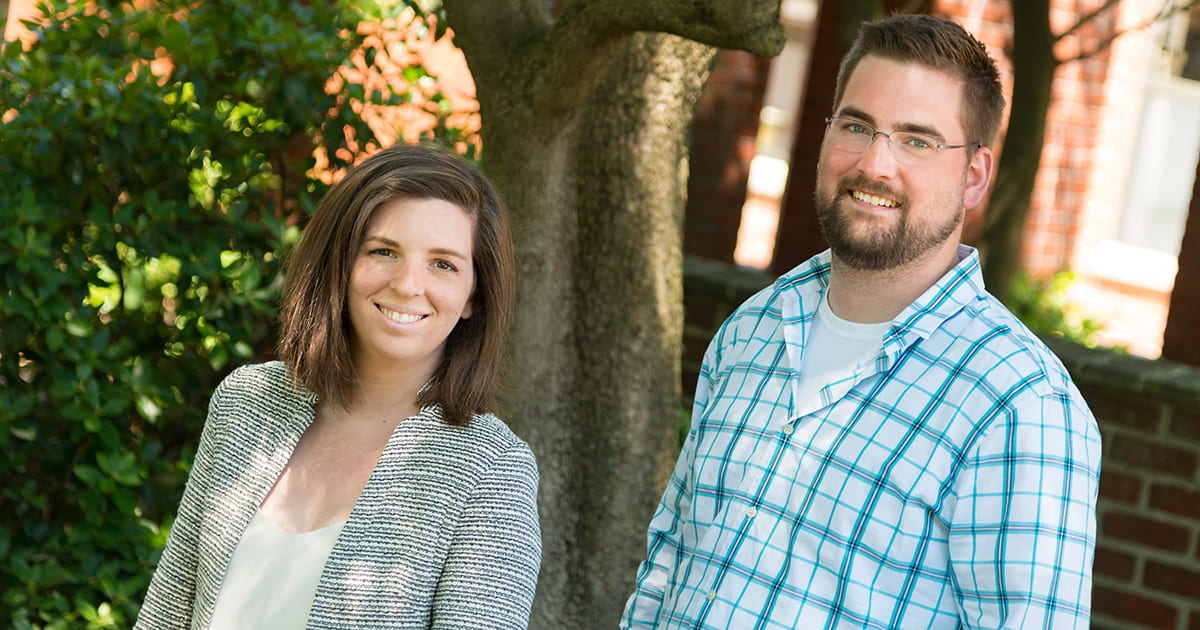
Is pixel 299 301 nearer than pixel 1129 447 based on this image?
Yes

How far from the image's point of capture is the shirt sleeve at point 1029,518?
72.4 inches

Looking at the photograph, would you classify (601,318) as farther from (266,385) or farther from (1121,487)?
(1121,487)

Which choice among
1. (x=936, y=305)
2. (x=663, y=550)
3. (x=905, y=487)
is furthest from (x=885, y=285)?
(x=663, y=550)

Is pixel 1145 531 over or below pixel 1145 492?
below

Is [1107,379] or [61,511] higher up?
[1107,379]

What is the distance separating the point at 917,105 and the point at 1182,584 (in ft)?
9.90

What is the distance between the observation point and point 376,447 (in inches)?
83.7

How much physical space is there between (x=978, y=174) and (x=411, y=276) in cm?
102

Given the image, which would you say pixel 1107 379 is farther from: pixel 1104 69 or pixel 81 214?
pixel 1104 69

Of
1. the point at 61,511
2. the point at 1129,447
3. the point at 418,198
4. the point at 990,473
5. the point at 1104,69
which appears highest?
the point at 1104,69

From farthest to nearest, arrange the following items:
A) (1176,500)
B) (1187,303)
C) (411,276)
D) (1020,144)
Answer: (1020,144) → (1187,303) → (1176,500) → (411,276)

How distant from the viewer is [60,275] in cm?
342

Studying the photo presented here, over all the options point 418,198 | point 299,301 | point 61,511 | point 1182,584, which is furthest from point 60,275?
point 1182,584

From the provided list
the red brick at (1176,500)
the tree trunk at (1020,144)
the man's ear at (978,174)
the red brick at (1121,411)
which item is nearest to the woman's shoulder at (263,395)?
the man's ear at (978,174)
